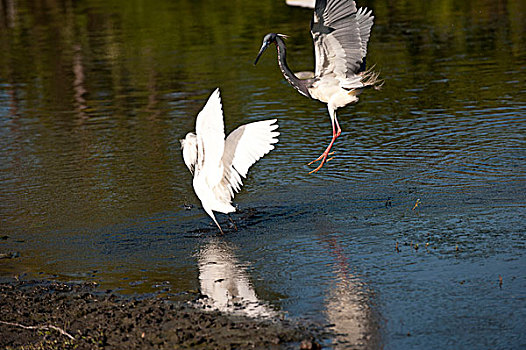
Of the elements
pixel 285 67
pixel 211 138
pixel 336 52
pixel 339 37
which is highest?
pixel 339 37

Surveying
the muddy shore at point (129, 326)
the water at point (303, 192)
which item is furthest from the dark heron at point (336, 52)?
the muddy shore at point (129, 326)

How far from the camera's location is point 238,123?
12.2 m

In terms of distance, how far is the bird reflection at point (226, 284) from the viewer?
5.89 meters

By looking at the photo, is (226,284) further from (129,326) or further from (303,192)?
(303,192)

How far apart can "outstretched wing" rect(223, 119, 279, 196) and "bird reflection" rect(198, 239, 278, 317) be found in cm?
60

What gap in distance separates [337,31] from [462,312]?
141 inches

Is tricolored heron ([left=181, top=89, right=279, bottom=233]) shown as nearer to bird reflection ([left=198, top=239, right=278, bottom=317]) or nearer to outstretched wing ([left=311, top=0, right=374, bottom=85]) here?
bird reflection ([left=198, top=239, right=278, bottom=317])

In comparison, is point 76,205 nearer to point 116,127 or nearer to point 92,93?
point 116,127

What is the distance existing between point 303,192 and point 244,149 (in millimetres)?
1518

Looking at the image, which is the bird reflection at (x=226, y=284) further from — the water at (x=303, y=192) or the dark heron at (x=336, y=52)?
the dark heron at (x=336, y=52)

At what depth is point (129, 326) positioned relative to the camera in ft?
18.2

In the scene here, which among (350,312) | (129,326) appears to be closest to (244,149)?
(350,312)

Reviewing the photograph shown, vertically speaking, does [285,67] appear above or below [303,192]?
above

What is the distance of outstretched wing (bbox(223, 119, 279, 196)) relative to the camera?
24.4ft
